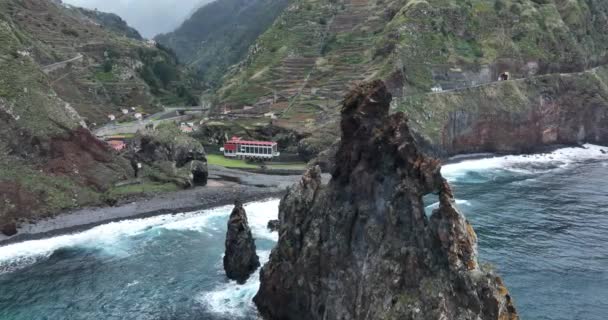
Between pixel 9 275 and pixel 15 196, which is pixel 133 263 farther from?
pixel 15 196

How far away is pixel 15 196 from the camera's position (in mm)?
69500

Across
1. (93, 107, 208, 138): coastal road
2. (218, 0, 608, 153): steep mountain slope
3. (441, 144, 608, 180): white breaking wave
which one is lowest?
(441, 144, 608, 180): white breaking wave

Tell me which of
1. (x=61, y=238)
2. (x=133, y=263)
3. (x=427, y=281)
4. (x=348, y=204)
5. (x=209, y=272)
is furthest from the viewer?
(x=61, y=238)

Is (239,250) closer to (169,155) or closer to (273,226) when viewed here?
(273,226)

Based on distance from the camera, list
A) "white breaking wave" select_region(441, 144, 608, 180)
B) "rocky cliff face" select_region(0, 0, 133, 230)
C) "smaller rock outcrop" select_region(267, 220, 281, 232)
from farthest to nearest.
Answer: "white breaking wave" select_region(441, 144, 608, 180) < "rocky cliff face" select_region(0, 0, 133, 230) < "smaller rock outcrop" select_region(267, 220, 281, 232)

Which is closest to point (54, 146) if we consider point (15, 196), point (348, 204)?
point (15, 196)

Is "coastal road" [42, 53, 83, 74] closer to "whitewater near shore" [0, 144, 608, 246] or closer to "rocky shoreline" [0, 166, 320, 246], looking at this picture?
"whitewater near shore" [0, 144, 608, 246]

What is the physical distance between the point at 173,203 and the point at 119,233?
40.6ft

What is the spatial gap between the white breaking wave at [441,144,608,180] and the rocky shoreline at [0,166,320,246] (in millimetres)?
30958

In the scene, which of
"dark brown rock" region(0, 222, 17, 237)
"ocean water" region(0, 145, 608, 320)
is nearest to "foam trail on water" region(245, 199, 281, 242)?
"ocean water" region(0, 145, 608, 320)

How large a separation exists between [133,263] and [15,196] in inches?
905

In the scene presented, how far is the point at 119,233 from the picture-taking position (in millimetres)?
67062

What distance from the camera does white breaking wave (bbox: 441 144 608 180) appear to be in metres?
101

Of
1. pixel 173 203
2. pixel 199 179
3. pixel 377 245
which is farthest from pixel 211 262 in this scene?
pixel 199 179
